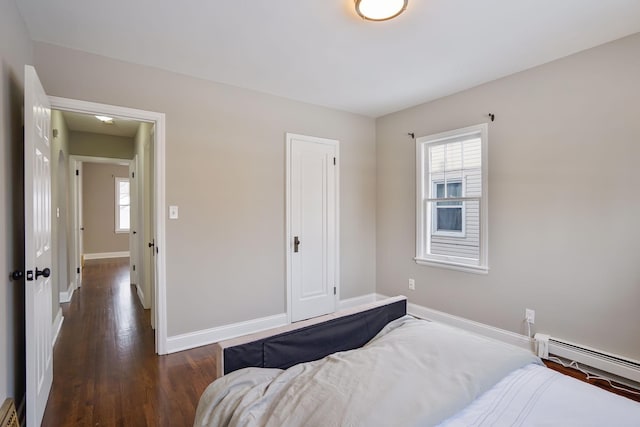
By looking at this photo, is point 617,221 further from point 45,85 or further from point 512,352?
point 45,85

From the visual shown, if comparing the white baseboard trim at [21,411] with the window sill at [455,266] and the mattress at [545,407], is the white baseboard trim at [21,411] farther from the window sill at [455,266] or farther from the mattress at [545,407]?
the window sill at [455,266]

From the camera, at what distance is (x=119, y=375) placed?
2510 mm

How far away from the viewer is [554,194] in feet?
8.84

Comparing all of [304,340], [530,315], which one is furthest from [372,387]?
[530,315]

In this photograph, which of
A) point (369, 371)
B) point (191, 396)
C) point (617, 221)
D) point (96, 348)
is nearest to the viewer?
point (369, 371)

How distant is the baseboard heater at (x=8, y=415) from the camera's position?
1.48 m

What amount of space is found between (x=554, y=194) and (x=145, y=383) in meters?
3.62

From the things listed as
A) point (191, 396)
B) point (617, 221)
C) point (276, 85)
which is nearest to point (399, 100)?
point (276, 85)

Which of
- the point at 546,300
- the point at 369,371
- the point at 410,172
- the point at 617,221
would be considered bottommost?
the point at 546,300

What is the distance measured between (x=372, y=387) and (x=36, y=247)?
1.99m

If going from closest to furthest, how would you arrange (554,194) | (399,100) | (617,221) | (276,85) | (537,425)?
(537,425), (617,221), (554,194), (276,85), (399,100)

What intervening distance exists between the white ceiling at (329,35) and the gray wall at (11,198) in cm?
35

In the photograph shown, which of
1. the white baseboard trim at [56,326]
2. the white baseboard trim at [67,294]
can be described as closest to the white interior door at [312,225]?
the white baseboard trim at [56,326]

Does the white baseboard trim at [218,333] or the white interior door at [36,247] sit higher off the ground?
the white interior door at [36,247]
